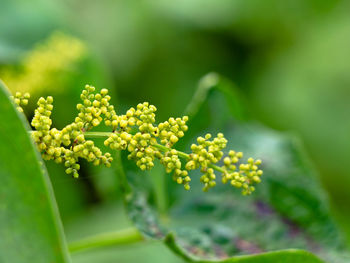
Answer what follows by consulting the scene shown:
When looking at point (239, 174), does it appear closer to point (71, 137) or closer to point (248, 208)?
point (71, 137)

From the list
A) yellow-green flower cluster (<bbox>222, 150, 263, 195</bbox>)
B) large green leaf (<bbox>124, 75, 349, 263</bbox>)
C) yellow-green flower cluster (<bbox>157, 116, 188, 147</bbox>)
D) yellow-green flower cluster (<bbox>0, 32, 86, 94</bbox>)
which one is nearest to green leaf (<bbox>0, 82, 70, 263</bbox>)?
yellow-green flower cluster (<bbox>157, 116, 188, 147</bbox>)

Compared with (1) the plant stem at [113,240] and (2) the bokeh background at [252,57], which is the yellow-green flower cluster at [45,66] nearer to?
(1) the plant stem at [113,240]

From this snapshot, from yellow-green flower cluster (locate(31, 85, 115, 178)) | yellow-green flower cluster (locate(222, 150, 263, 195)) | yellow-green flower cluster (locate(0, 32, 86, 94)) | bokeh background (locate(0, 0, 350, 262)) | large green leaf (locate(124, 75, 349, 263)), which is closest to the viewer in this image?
yellow-green flower cluster (locate(31, 85, 115, 178))

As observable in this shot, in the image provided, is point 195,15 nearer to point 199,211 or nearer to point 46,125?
point 199,211

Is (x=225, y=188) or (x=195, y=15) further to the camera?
(x=195, y=15)

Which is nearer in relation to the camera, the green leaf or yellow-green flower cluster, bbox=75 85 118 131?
the green leaf

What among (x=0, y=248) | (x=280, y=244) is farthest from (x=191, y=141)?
(x=0, y=248)

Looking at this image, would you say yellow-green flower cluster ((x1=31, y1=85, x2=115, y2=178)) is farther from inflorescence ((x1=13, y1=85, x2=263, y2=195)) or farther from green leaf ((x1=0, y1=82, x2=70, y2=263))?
green leaf ((x1=0, y1=82, x2=70, y2=263))
